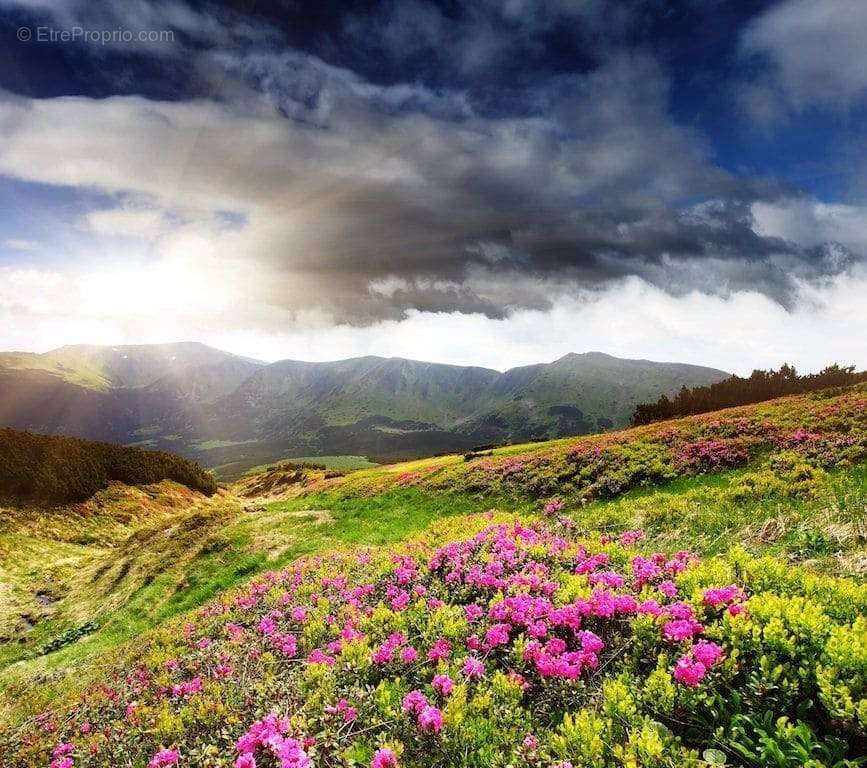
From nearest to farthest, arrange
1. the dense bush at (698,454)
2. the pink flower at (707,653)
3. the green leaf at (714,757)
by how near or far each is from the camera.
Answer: the green leaf at (714,757) → the pink flower at (707,653) → the dense bush at (698,454)

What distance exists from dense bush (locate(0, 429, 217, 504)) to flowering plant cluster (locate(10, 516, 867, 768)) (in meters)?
31.1

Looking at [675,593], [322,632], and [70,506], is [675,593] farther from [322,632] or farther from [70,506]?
[70,506]

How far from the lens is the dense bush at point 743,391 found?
62.4 metres

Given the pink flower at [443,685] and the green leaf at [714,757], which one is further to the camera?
the pink flower at [443,685]

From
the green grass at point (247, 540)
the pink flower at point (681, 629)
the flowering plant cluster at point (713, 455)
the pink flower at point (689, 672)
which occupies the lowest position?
the green grass at point (247, 540)

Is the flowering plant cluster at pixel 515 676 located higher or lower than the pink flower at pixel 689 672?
lower

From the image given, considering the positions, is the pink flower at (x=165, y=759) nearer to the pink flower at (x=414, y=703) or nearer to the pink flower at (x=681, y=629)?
the pink flower at (x=414, y=703)

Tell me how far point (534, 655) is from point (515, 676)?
44cm

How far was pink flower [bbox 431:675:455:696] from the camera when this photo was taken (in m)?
5.88

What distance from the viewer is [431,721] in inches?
207

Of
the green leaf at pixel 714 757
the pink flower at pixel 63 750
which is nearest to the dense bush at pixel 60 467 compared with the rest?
the pink flower at pixel 63 750

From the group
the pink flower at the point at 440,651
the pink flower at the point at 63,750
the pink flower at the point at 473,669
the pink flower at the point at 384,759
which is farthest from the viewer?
the pink flower at the point at 63,750

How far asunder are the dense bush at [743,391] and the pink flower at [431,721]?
6232 centimetres

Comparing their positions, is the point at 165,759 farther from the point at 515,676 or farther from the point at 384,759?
the point at 515,676
